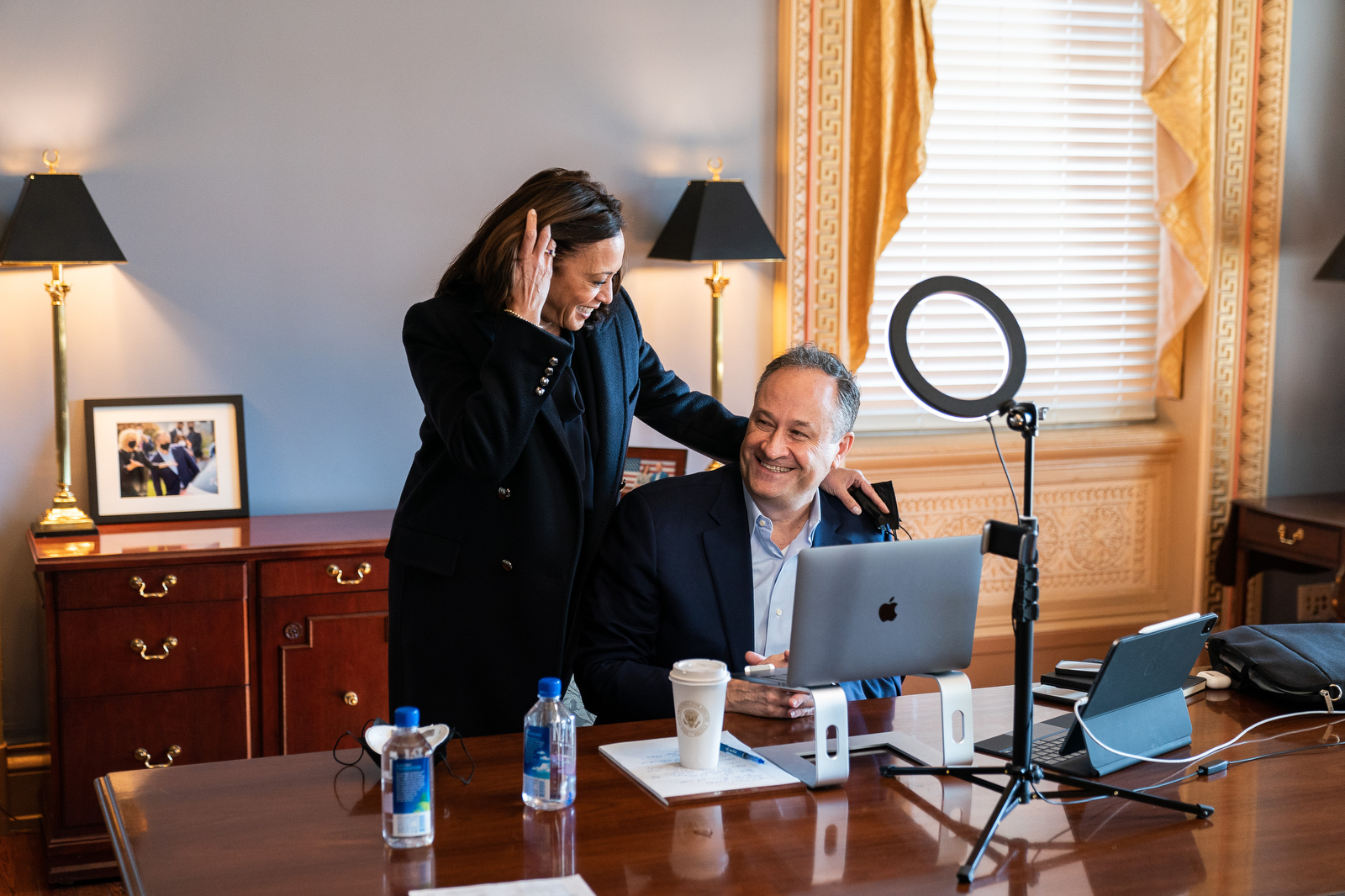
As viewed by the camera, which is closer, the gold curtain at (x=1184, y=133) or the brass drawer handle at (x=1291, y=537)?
the brass drawer handle at (x=1291, y=537)

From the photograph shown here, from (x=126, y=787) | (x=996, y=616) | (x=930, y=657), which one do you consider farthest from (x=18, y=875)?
(x=996, y=616)

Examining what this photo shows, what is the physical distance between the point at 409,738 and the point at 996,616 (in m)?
3.35

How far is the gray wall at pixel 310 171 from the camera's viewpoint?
338 cm

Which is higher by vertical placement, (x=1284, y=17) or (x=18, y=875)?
(x=1284, y=17)

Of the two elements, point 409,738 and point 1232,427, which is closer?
point 409,738

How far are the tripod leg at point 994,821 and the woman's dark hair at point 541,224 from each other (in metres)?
1.13

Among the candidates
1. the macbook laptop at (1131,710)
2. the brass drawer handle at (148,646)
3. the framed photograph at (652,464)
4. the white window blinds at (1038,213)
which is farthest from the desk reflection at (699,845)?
the white window blinds at (1038,213)

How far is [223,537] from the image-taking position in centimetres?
323

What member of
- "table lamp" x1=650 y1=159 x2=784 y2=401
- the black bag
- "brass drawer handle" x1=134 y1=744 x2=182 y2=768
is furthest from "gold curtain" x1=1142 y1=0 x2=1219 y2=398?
"brass drawer handle" x1=134 y1=744 x2=182 y2=768

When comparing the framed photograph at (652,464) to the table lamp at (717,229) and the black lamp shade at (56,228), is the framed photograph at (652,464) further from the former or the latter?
the black lamp shade at (56,228)

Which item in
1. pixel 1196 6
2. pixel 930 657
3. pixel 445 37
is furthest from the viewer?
pixel 1196 6

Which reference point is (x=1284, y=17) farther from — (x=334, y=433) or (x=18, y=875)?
(x=18, y=875)

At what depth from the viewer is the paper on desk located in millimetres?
1320

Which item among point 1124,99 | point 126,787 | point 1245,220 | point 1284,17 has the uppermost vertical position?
point 1284,17
